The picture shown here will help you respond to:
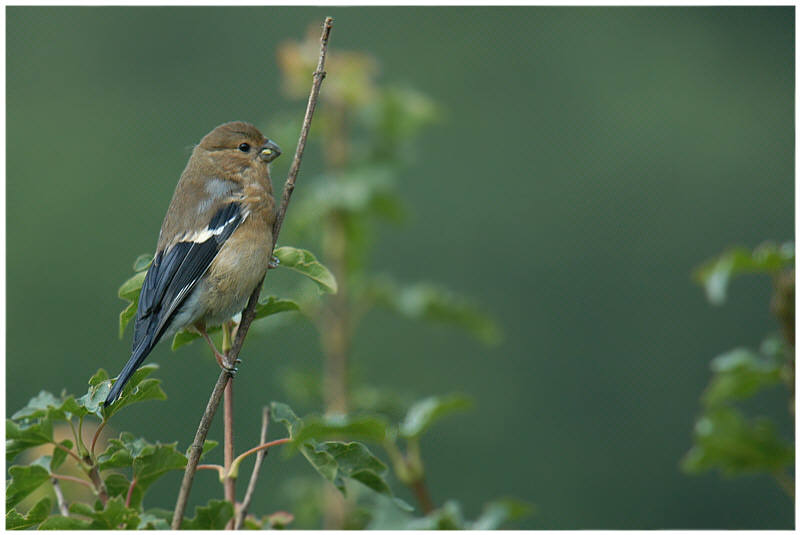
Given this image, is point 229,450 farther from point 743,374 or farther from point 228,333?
point 743,374

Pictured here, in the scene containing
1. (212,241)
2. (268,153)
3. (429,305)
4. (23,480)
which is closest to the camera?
(23,480)

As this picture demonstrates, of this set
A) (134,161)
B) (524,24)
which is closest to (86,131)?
(134,161)

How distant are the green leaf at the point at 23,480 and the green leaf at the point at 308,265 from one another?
→ 500 millimetres

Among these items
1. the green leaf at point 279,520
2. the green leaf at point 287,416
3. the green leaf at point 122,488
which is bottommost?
the green leaf at point 279,520

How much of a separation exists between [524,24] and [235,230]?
6.16 meters

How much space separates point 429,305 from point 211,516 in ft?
4.09

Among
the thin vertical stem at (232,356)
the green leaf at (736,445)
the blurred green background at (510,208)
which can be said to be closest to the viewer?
the thin vertical stem at (232,356)

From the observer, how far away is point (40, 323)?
5.03 m

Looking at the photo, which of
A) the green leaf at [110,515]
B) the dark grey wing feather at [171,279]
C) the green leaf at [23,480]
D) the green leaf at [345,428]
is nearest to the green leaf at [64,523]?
the green leaf at [110,515]

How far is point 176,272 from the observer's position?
166 centimetres

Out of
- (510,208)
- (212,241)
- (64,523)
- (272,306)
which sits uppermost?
(510,208)

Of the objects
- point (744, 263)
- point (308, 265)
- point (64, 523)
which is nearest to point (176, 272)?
point (308, 265)

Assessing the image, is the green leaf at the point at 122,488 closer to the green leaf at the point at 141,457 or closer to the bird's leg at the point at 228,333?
the green leaf at the point at 141,457

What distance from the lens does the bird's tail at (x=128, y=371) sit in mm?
1133
